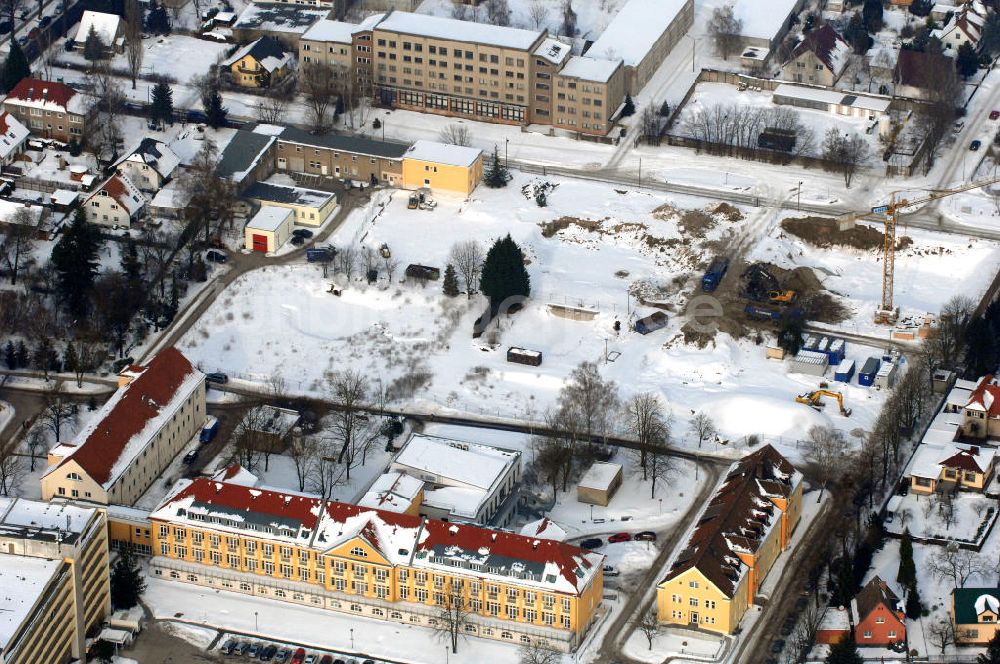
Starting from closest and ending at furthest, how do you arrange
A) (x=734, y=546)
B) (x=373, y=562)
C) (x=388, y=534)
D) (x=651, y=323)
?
1. (x=373, y=562)
2. (x=388, y=534)
3. (x=734, y=546)
4. (x=651, y=323)

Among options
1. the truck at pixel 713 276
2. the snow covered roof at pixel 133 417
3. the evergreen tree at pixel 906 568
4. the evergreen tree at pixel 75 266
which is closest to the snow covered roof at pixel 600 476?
the evergreen tree at pixel 906 568

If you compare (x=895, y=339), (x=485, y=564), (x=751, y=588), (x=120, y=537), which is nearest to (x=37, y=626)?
(x=120, y=537)

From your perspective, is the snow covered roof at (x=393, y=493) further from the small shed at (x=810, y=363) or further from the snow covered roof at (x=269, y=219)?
the snow covered roof at (x=269, y=219)

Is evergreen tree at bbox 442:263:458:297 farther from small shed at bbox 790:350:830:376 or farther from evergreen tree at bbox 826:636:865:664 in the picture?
evergreen tree at bbox 826:636:865:664

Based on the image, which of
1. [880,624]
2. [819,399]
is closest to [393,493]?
[880,624]

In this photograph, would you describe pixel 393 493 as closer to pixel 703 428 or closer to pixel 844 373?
pixel 703 428

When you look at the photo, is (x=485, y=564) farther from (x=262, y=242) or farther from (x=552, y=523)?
(x=262, y=242)

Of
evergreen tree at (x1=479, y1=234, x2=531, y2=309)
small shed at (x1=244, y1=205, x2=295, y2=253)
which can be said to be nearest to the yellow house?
evergreen tree at (x1=479, y1=234, x2=531, y2=309)
